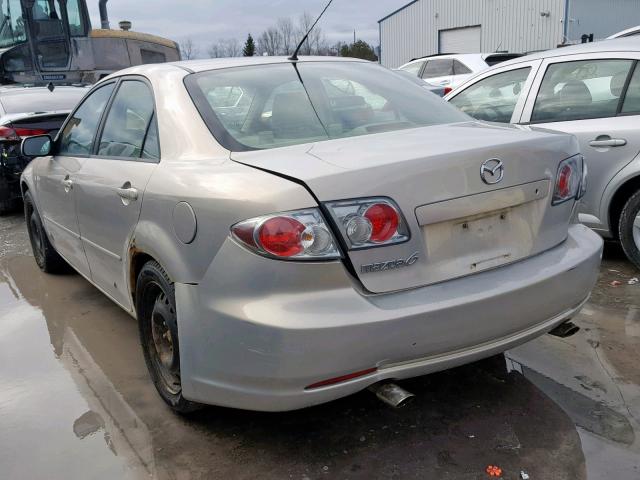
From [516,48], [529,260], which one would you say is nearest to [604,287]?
[529,260]

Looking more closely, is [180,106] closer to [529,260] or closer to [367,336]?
[367,336]

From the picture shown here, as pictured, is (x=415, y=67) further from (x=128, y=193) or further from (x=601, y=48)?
(x=128, y=193)

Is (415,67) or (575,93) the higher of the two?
(415,67)

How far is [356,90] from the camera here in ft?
10.4

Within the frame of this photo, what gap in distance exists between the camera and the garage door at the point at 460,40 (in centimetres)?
2916

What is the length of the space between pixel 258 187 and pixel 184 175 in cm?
46

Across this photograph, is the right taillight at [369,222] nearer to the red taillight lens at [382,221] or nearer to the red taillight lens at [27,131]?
the red taillight lens at [382,221]

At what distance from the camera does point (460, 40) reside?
2994cm

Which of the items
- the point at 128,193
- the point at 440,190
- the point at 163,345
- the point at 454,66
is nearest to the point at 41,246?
the point at 128,193

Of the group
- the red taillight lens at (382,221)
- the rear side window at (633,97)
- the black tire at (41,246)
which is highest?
the rear side window at (633,97)

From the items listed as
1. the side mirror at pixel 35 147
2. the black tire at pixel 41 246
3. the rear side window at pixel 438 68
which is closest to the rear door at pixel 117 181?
the side mirror at pixel 35 147

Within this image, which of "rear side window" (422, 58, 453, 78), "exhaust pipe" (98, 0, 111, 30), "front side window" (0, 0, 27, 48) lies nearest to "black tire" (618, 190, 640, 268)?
"rear side window" (422, 58, 453, 78)

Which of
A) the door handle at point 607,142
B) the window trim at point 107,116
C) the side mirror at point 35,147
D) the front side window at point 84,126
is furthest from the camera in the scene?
the door handle at point 607,142

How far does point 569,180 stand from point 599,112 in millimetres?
2149
